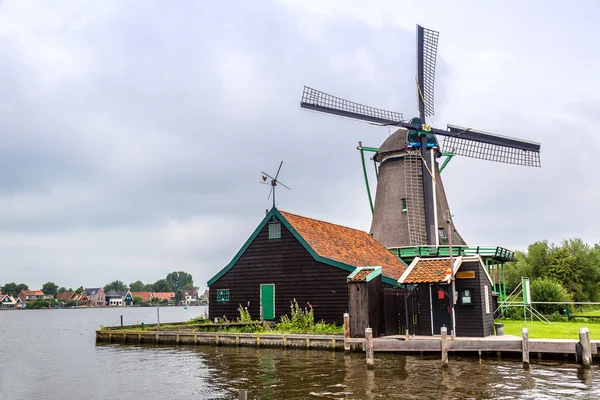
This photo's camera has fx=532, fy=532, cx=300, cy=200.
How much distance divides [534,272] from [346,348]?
1438 inches

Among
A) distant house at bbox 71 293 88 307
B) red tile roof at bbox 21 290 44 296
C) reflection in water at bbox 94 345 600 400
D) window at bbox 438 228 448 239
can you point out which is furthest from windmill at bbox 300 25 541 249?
red tile roof at bbox 21 290 44 296

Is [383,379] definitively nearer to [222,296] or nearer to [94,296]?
[222,296]

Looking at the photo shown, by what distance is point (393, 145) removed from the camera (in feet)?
137

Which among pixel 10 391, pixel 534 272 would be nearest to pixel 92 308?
pixel 534 272

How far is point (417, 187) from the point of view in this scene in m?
39.9

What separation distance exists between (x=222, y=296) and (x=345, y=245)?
877cm

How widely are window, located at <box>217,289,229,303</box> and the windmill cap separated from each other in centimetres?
1677

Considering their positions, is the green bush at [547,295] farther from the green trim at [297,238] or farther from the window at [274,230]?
the window at [274,230]

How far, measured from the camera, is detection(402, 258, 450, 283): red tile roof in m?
25.3

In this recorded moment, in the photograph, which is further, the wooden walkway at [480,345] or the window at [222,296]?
the window at [222,296]

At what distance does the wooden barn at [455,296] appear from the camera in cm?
2558

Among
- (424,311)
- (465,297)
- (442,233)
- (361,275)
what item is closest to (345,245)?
(442,233)

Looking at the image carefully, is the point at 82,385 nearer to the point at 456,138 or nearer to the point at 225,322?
the point at 225,322

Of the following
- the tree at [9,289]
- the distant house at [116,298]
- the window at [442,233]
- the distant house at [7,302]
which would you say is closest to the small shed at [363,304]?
the window at [442,233]
